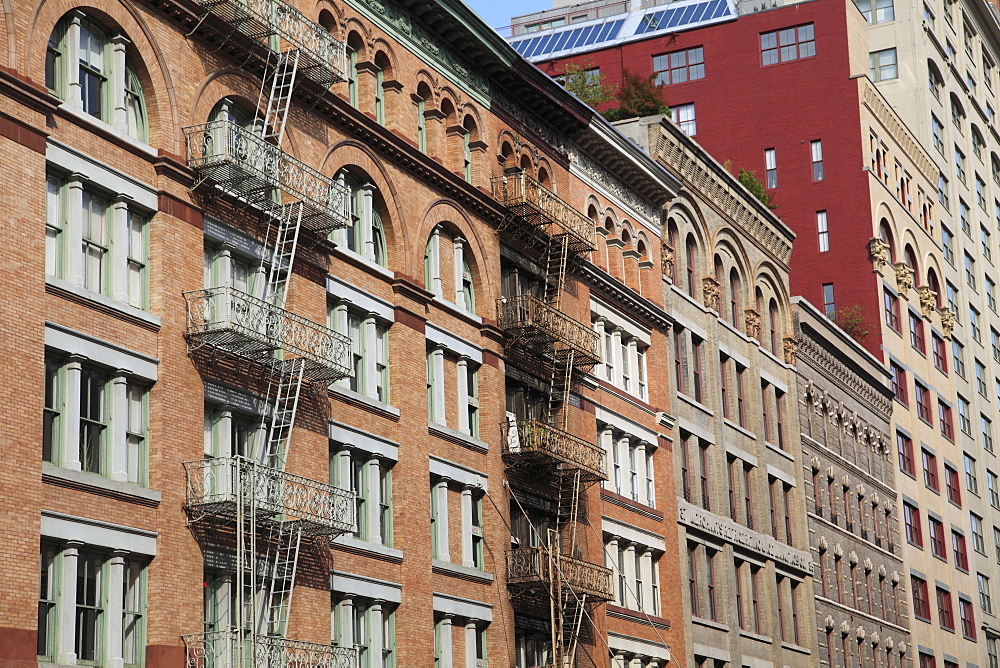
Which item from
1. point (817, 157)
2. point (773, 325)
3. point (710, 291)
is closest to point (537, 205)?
point (710, 291)

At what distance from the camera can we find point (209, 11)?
33.1 m

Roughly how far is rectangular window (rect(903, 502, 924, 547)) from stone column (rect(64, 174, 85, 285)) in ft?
186

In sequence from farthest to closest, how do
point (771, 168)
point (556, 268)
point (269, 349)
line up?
point (771, 168) < point (556, 268) < point (269, 349)

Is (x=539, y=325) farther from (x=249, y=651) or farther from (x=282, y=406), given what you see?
(x=249, y=651)

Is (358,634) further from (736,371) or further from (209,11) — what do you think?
(736,371)

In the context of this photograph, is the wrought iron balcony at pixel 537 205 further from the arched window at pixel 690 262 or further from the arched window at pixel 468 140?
the arched window at pixel 690 262

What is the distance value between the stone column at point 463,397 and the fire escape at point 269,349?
661 cm

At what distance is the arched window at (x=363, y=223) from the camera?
3853 centimetres

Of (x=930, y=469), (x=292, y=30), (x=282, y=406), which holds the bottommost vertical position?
(x=282, y=406)

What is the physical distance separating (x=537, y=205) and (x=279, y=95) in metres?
11.8

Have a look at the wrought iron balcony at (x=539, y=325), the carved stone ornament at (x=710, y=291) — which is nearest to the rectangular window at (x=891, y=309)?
the carved stone ornament at (x=710, y=291)

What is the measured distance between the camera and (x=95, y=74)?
101 feet

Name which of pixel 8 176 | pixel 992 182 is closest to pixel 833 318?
pixel 992 182

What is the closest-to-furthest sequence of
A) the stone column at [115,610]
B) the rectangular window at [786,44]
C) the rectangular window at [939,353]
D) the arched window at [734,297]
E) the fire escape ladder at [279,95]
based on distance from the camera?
the stone column at [115,610], the fire escape ladder at [279,95], the arched window at [734,297], the rectangular window at [786,44], the rectangular window at [939,353]
